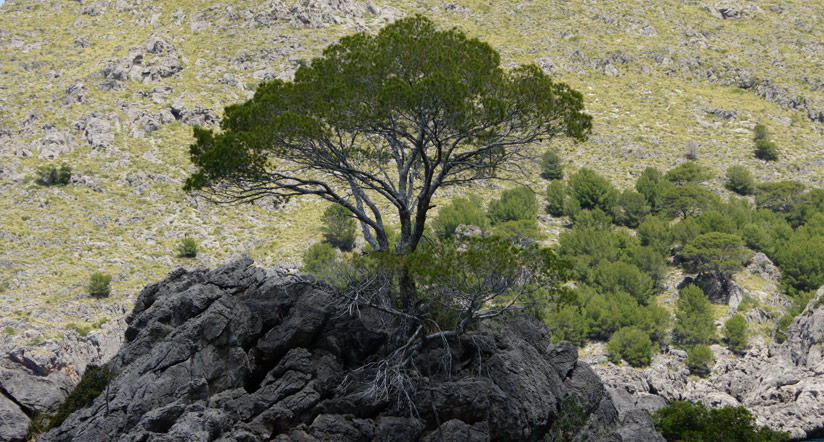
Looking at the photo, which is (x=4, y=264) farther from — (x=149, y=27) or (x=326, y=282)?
(x=149, y=27)

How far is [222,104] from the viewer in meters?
84.9

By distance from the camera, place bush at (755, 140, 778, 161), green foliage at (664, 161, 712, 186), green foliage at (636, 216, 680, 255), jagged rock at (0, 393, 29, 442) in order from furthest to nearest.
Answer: bush at (755, 140, 778, 161) < green foliage at (664, 161, 712, 186) < green foliage at (636, 216, 680, 255) < jagged rock at (0, 393, 29, 442)

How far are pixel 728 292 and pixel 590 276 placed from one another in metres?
14.2

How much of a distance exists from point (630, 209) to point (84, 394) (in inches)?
2835

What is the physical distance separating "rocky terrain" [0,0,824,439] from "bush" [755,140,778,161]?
167 centimetres

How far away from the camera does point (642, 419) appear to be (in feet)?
68.3

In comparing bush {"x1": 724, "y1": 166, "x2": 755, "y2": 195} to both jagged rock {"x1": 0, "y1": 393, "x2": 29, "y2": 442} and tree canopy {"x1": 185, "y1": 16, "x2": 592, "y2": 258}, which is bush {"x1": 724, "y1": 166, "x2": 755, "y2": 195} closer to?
tree canopy {"x1": 185, "y1": 16, "x2": 592, "y2": 258}

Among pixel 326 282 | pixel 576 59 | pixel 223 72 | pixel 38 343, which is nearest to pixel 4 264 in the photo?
pixel 38 343

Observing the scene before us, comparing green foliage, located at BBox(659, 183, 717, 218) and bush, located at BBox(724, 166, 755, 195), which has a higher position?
bush, located at BBox(724, 166, 755, 195)

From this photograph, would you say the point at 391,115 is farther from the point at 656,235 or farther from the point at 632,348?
the point at 656,235

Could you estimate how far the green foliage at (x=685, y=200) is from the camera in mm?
78750

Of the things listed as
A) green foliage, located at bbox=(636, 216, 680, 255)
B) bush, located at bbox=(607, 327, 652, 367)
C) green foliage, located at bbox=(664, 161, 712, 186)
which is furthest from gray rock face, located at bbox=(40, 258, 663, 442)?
green foliage, located at bbox=(664, 161, 712, 186)

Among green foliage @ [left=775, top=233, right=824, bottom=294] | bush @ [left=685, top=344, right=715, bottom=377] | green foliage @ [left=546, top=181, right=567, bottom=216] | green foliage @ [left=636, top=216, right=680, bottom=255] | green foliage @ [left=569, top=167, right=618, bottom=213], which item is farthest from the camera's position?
green foliage @ [left=546, top=181, right=567, bottom=216]

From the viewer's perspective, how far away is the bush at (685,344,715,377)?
57.7 metres
